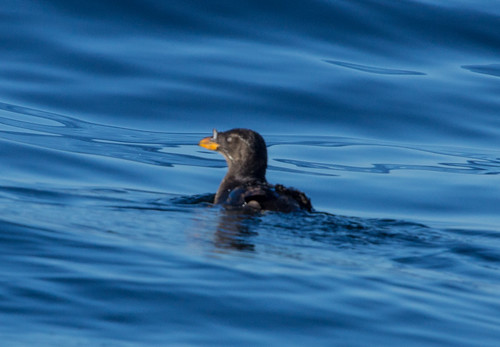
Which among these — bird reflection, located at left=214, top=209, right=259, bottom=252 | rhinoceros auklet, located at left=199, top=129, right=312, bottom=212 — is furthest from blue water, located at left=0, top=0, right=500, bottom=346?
rhinoceros auklet, located at left=199, top=129, right=312, bottom=212

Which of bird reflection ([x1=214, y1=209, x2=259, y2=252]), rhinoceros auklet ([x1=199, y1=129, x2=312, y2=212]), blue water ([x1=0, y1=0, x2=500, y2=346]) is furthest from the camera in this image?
rhinoceros auklet ([x1=199, y1=129, x2=312, y2=212])

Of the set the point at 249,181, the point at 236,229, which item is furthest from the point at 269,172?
the point at 236,229

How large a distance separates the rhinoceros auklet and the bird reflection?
0.15 metres

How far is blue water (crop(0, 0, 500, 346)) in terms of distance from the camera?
16.0 ft

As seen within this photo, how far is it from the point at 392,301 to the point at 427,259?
1509 mm

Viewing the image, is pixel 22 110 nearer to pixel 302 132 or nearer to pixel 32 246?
pixel 302 132

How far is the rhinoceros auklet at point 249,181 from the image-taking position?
7617 mm

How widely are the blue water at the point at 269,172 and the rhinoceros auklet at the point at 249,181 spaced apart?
25 cm

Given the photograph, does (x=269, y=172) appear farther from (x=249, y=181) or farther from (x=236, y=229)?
(x=236, y=229)

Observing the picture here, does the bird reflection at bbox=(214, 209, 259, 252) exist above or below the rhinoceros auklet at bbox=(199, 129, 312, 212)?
below

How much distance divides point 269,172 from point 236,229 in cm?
399

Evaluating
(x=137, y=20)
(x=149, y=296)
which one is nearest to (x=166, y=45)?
(x=137, y=20)

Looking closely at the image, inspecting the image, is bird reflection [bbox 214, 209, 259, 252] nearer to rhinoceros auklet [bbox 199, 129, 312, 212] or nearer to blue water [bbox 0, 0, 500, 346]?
blue water [bbox 0, 0, 500, 346]

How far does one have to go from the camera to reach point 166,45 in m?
14.6
